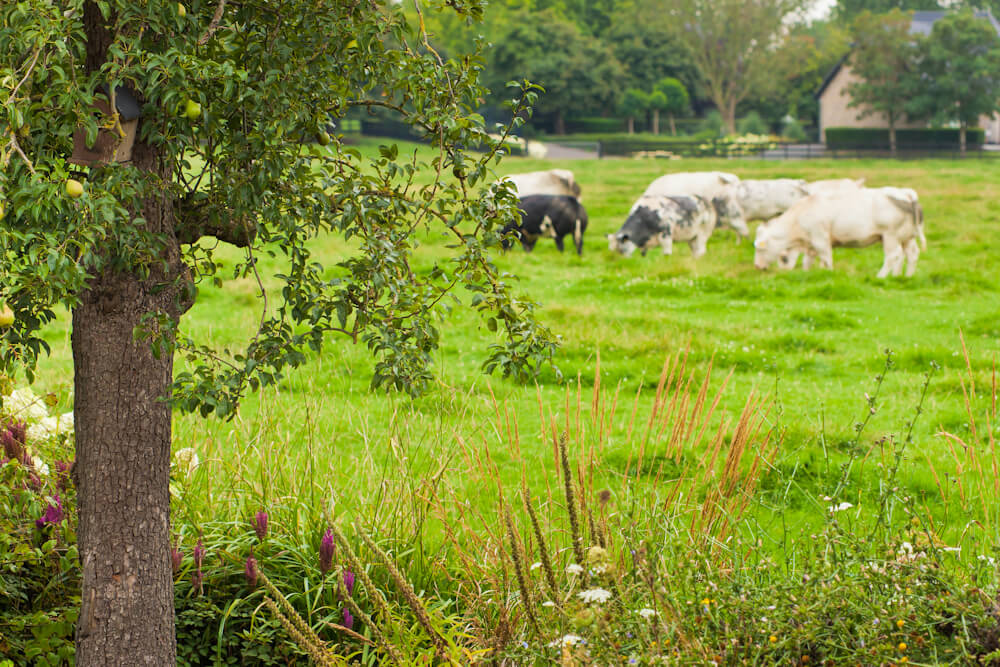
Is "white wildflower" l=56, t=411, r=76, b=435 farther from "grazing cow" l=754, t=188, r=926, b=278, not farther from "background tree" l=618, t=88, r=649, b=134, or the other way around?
"background tree" l=618, t=88, r=649, b=134

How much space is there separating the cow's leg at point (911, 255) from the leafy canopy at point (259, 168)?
13.2 m

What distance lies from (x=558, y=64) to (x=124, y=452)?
62.7 meters

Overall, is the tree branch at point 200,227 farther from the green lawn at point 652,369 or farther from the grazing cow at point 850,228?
the grazing cow at point 850,228

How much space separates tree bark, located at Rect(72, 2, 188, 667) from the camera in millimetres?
3324

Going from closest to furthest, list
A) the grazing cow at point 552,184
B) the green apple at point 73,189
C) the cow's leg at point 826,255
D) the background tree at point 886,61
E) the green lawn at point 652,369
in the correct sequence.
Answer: the green apple at point 73,189, the green lawn at point 652,369, the cow's leg at point 826,255, the grazing cow at point 552,184, the background tree at point 886,61

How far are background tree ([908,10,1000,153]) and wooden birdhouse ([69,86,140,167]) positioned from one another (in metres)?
53.4

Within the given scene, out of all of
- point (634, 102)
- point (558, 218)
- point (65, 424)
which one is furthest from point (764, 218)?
point (634, 102)

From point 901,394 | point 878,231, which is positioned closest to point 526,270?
point 878,231

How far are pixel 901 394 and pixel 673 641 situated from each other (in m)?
6.47

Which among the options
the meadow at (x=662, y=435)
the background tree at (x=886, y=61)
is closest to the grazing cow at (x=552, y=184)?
the meadow at (x=662, y=435)

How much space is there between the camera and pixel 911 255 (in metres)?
15.4

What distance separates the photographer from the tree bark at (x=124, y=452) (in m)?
3.32

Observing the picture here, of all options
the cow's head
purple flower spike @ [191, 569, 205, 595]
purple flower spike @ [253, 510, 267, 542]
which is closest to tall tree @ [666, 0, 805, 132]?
the cow's head

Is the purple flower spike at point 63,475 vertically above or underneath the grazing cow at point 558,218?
underneath
